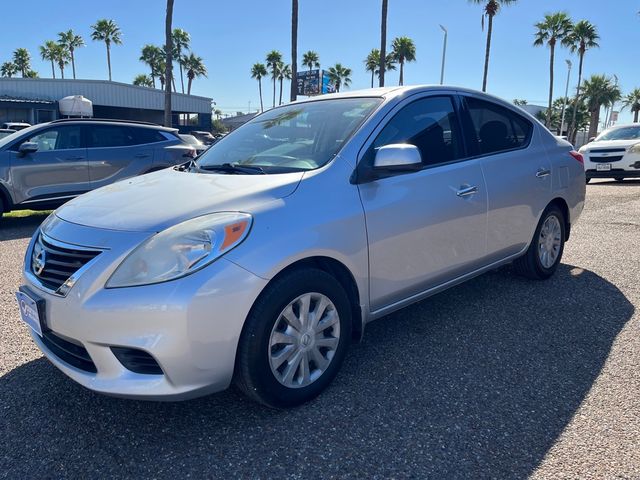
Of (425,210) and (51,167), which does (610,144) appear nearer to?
(425,210)

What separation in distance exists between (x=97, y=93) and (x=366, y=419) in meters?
45.4

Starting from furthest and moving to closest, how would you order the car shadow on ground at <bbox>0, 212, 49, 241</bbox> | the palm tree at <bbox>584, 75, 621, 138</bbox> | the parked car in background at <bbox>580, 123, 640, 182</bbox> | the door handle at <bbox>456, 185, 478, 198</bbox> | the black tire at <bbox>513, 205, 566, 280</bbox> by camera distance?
the palm tree at <bbox>584, 75, 621, 138</bbox>, the parked car in background at <bbox>580, 123, 640, 182</bbox>, the car shadow on ground at <bbox>0, 212, 49, 241</bbox>, the black tire at <bbox>513, 205, 566, 280</bbox>, the door handle at <bbox>456, 185, 478, 198</bbox>

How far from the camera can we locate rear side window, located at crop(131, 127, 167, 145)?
8812 millimetres

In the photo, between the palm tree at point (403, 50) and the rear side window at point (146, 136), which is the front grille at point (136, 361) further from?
the palm tree at point (403, 50)

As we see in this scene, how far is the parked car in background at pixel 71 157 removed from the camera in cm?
758

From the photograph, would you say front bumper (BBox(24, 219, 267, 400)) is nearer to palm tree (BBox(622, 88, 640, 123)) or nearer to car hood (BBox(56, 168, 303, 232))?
car hood (BBox(56, 168, 303, 232))

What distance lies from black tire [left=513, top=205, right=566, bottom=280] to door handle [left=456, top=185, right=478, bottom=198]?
1.15 meters

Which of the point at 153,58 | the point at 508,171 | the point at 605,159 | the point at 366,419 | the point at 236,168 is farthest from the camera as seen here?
the point at 153,58

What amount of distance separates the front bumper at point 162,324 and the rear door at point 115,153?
6.50 m

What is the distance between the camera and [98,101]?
42.2 m

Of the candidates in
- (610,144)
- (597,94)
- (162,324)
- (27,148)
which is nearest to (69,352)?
(162,324)

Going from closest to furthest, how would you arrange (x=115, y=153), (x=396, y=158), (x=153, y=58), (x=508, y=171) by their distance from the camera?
(x=396, y=158) → (x=508, y=171) → (x=115, y=153) → (x=153, y=58)

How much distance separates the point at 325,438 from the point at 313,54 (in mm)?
58054

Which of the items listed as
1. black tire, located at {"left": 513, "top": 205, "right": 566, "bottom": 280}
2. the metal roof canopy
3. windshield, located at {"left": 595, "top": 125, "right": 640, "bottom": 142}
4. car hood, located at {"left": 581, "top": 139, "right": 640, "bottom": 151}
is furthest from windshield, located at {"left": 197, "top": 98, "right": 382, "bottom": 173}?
the metal roof canopy
